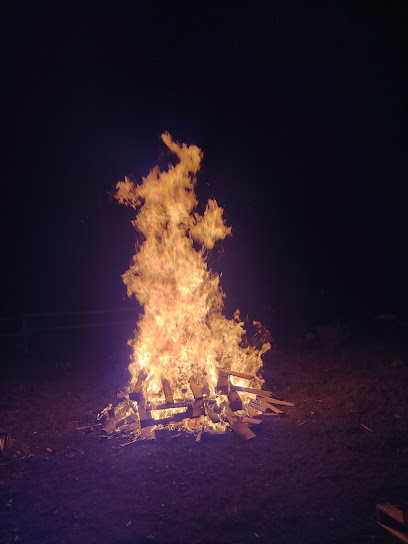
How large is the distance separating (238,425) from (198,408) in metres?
0.74

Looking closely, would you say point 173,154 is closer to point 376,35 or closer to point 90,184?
point 90,184

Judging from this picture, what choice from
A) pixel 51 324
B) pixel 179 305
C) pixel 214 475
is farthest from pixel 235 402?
pixel 51 324

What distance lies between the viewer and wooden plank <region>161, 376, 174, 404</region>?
6.44m

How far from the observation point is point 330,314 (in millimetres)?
13359

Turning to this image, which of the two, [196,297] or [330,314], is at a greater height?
[330,314]

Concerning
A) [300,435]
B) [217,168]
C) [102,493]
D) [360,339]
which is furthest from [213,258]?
[102,493]

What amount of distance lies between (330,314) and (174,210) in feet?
26.8

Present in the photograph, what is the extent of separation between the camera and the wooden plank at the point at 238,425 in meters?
5.70

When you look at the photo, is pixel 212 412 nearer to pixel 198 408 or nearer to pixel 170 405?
pixel 198 408

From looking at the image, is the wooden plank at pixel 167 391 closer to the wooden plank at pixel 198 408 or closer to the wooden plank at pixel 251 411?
the wooden plank at pixel 198 408

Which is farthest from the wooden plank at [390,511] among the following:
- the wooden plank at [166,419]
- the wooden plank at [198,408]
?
the wooden plank at [166,419]

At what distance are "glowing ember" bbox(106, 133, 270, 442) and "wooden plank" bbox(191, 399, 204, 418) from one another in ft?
2.68

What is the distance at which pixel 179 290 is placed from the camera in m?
7.67

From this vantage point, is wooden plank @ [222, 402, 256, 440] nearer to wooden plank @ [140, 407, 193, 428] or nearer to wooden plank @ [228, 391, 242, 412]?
wooden plank @ [228, 391, 242, 412]
